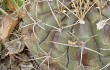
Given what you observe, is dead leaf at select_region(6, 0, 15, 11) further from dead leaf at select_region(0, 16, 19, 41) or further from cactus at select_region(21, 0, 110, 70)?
cactus at select_region(21, 0, 110, 70)

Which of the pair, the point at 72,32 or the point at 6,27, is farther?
the point at 6,27

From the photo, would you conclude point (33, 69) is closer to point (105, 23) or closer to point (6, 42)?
point (6, 42)

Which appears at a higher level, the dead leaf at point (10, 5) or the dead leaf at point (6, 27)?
the dead leaf at point (10, 5)

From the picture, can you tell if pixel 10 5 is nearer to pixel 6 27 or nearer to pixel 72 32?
pixel 6 27

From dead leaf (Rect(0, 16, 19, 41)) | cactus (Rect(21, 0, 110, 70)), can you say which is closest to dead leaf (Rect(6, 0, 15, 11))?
dead leaf (Rect(0, 16, 19, 41))

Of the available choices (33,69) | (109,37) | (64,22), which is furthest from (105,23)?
(33,69)

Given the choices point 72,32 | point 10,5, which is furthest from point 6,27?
point 72,32

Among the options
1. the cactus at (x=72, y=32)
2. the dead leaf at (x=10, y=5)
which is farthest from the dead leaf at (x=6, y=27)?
the cactus at (x=72, y=32)

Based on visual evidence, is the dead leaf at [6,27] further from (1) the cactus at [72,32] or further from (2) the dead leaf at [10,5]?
(1) the cactus at [72,32]

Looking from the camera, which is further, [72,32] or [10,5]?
[10,5]
